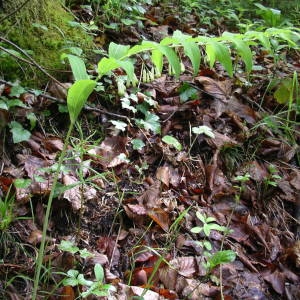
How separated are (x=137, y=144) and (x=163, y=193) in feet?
1.17

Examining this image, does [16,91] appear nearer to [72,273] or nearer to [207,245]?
[72,273]

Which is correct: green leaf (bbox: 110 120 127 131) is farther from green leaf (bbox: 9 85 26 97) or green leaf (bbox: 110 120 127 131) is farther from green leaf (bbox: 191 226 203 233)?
green leaf (bbox: 191 226 203 233)

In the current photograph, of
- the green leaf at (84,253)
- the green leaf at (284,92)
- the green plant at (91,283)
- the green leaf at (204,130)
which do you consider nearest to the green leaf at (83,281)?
the green plant at (91,283)

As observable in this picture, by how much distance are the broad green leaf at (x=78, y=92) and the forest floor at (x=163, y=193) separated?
691mm

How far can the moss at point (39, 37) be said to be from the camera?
2.27 meters

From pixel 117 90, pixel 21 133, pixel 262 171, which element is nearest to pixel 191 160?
pixel 262 171

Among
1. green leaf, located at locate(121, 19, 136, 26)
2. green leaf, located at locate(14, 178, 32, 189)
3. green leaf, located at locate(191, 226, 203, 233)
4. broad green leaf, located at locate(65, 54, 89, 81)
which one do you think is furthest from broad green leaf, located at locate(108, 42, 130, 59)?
green leaf, located at locate(121, 19, 136, 26)

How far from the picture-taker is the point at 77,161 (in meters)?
2.06

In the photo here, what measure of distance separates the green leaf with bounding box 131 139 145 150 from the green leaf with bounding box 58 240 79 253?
790mm

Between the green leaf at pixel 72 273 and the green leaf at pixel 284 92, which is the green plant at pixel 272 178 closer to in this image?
the green leaf at pixel 284 92

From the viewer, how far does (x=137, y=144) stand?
7.57ft

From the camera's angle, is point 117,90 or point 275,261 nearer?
point 275,261

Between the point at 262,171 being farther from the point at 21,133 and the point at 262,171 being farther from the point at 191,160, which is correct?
the point at 21,133

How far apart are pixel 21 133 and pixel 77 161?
333 mm
